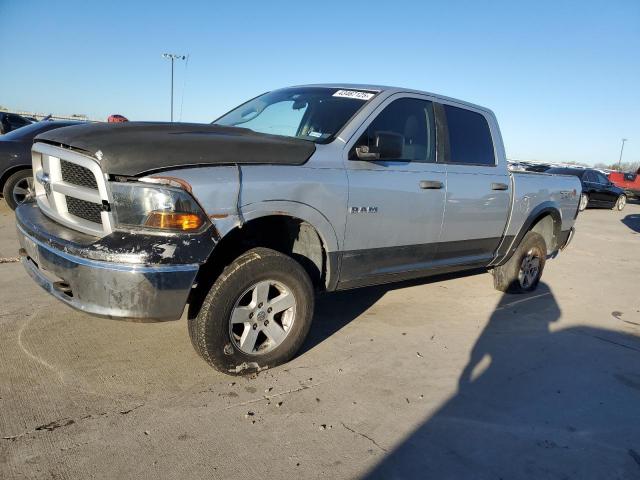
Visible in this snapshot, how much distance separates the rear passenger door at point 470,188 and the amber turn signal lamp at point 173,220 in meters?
2.35

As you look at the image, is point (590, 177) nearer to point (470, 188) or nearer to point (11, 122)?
point (470, 188)

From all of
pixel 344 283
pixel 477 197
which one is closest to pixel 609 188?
pixel 477 197

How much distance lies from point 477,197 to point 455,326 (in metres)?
1.21

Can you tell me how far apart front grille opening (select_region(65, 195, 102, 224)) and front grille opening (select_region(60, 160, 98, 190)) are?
0.10 meters

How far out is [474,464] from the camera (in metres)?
2.50

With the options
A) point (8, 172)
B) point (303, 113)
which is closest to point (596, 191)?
point (303, 113)

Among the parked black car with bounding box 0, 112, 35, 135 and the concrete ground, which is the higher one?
the parked black car with bounding box 0, 112, 35, 135

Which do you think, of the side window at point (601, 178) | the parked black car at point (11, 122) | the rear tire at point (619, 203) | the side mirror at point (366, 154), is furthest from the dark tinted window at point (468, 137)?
the rear tire at point (619, 203)

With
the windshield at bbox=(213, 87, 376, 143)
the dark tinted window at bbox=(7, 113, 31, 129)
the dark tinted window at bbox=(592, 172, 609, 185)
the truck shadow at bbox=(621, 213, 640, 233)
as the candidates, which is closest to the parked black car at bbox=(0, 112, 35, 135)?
the dark tinted window at bbox=(7, 113, 31, 129)

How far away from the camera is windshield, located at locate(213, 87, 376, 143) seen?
3.77 m

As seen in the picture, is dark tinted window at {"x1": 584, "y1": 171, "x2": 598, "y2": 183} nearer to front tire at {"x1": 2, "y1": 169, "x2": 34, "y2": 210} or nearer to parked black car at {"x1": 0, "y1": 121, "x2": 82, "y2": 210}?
parked black car at {"x1": 0, "y1": 121, "x2": 82, "y2": 210}

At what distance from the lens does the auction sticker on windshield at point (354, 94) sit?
3895 millimetres

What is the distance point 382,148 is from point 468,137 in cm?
159

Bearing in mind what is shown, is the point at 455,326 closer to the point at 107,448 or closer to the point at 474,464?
the point at 474,464
